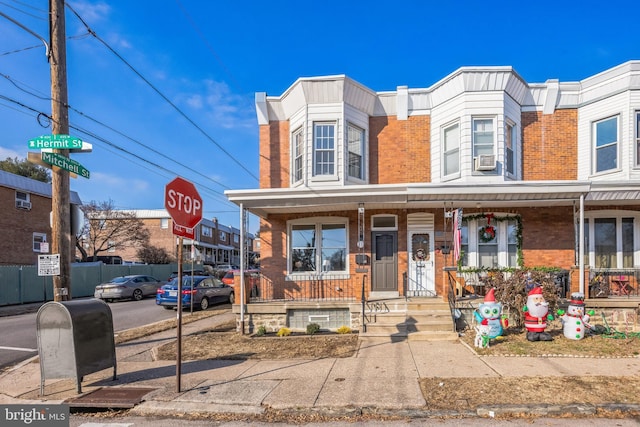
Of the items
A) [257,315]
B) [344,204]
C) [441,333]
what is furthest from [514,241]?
[257,315]

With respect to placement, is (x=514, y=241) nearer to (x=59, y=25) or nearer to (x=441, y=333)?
(x=441, y=333)

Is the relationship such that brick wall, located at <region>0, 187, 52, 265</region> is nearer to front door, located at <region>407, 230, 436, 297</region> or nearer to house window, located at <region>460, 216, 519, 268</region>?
front door, located at <region>407, 230, 436, 297</region>

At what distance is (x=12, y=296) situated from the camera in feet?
62.5

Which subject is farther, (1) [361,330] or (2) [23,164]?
(2) [23,164]

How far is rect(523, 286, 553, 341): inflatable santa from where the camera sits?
8336 mm

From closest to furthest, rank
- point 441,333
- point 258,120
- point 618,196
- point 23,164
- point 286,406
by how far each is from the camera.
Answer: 1. point 286,406
2. point 441,333
3. point 618,196
4. point 258,120
5. point 23,164

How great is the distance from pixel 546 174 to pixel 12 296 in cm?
2409

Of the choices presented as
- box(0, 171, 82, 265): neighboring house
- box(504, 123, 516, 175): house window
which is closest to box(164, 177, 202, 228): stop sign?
box(504, 123, 516, 175): house window

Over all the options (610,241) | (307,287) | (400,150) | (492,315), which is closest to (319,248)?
(307,287)

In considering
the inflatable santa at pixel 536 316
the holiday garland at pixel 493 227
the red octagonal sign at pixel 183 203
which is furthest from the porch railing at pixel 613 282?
the red octagonal sign at pixel 183 203

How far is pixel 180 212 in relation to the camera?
5.80m

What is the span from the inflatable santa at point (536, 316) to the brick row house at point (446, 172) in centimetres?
315

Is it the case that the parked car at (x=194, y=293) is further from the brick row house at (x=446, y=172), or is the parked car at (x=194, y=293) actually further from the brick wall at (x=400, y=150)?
the brick wall at (x=400, y=150)

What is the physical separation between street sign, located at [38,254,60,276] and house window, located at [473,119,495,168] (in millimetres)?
11097
